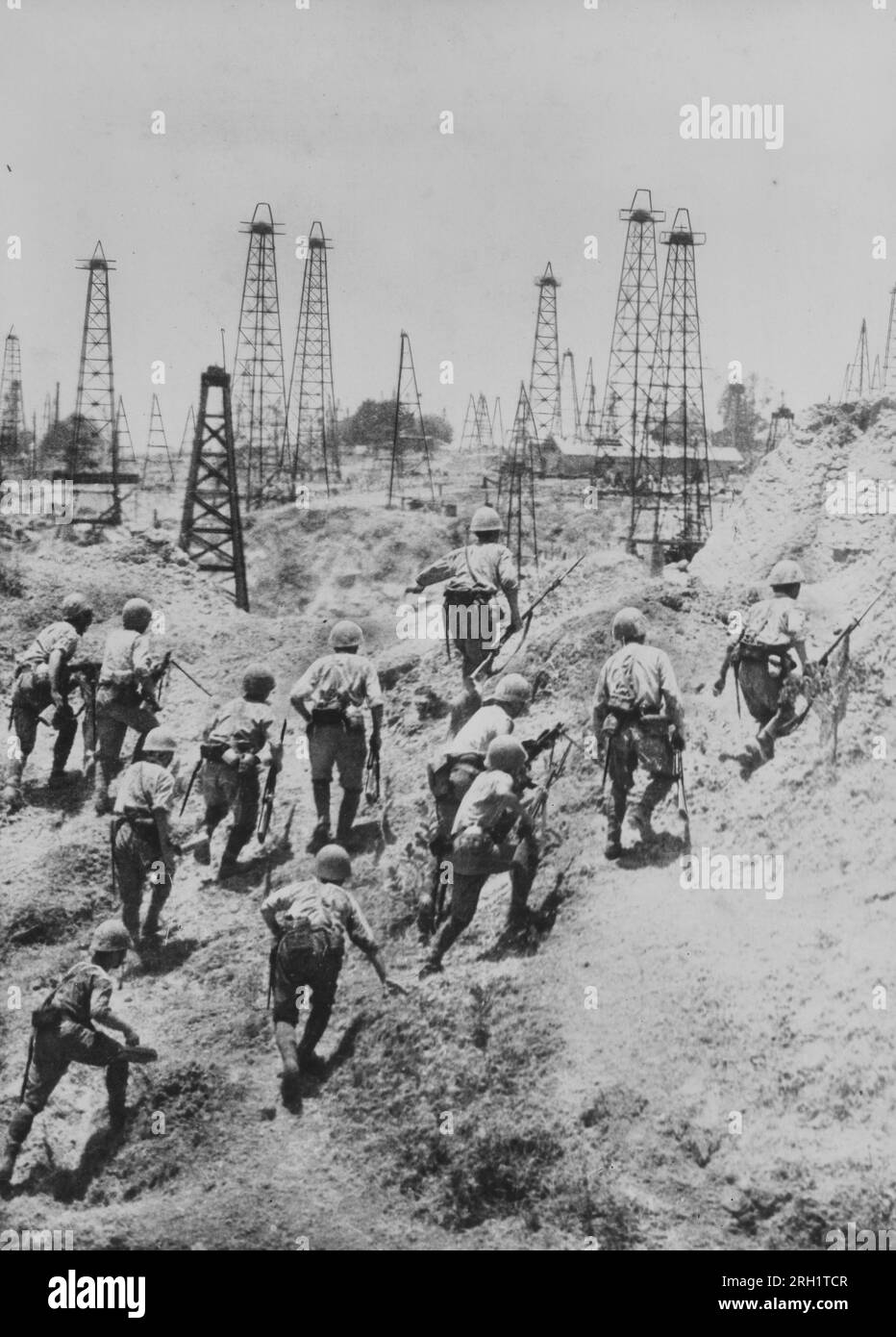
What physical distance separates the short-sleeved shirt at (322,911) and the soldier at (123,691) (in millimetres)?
4927

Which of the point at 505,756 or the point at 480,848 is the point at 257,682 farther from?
the point at 480,848

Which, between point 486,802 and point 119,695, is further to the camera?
point 119,695

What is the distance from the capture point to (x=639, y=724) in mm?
11305

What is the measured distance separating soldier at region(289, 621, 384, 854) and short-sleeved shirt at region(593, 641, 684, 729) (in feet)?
8.10

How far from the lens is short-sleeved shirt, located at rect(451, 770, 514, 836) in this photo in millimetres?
10414

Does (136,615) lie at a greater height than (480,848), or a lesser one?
greater

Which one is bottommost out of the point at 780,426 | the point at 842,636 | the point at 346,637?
the point at 346,637

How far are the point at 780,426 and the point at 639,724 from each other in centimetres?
5612

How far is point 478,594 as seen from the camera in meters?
14.5

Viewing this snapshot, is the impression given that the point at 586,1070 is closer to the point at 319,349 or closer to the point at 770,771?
the point at 770,771

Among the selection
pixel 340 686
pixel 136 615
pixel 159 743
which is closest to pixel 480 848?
pixel 340 686

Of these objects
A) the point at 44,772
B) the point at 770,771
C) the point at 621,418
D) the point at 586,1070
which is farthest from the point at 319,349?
the point at 586,1070
